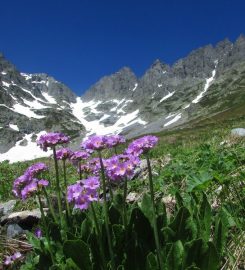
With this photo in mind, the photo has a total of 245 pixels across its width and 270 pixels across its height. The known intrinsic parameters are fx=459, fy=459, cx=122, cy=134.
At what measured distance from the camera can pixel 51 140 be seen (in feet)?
14.3

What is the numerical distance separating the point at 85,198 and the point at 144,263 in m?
0.90

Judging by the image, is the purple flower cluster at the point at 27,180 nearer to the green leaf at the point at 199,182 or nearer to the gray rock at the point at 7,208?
the green leaf at the point at 199,182

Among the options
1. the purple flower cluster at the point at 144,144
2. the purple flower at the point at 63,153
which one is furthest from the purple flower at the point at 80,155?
the purple flower cluster at the point at 144,144

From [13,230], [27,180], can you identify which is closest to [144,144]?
[27,180]

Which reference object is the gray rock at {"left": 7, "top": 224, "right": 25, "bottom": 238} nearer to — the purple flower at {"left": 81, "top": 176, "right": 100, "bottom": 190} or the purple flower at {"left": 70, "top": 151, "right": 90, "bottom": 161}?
the purple flower at {"left": 70, "top": 151, "right": 90, "bottom": 161}

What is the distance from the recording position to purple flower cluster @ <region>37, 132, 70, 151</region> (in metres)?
4.34

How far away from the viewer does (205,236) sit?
4.13 meters

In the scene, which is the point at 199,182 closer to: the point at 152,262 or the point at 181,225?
the point at 181,225

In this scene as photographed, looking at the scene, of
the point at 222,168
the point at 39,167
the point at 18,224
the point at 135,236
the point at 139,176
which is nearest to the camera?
the point at 135,236

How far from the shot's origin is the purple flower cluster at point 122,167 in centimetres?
371

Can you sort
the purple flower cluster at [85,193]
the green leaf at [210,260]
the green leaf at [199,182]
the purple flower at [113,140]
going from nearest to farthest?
the purple flower cluster at [85,193] → the green leaf at [210,260] → the purple flower at [113,140] → the green leaf at [199,182]

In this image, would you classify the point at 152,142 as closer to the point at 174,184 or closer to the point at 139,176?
the point at 174,184

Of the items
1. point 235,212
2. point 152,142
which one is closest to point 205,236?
point 235,212

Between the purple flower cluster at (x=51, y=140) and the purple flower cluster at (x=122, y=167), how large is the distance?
0.70 m
